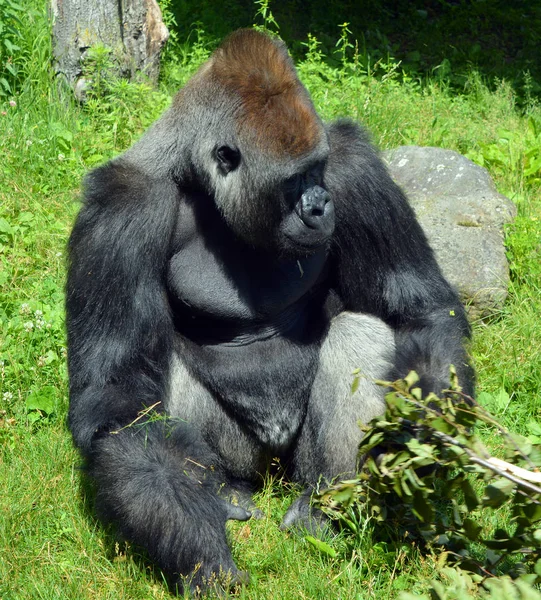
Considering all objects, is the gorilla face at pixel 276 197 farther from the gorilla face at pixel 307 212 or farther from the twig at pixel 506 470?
the twig at pixel 506 470

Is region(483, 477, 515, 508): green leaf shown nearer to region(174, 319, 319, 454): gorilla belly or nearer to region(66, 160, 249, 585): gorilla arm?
region(66, 160, 249, 585): gorilla arm

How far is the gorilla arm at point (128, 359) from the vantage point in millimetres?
3223

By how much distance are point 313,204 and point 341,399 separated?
842mm

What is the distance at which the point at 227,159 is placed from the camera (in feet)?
11.0

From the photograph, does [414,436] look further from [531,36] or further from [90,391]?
[531,36]

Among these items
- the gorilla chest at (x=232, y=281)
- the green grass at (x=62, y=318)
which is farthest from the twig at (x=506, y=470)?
the gorilla chest at (x=232, y=281)

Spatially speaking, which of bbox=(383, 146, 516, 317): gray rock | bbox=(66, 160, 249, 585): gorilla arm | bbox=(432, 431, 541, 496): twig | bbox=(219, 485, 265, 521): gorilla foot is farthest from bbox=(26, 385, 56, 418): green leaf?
bbox=(383, 146, 516, 317): gray rock

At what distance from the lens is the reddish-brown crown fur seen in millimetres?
3203

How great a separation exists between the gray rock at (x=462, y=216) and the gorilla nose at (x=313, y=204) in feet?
5.90

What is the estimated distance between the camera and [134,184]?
11.4 ft

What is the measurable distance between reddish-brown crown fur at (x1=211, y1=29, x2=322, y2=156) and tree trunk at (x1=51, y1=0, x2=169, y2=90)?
3023 mm

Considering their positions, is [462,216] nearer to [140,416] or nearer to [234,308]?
[234,308]

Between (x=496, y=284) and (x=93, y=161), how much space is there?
2648 mm

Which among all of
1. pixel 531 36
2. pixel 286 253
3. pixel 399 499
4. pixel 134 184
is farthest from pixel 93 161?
pixel 531 36
